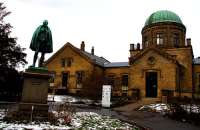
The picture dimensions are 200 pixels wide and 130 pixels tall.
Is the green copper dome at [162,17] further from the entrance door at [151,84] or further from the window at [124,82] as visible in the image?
the entrance door at [151,84]

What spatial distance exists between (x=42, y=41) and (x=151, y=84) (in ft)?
93.3

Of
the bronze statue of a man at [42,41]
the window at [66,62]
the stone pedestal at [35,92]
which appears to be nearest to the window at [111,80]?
the window at [66,62]

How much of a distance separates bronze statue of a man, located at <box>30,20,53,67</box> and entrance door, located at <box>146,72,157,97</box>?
27802mm

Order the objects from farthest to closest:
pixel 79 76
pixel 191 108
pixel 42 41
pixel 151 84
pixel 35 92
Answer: pixel 79 76
pixel 151 84
pixel 191 108
pixel 42 41
pixel 35 92

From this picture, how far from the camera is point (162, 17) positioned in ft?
159

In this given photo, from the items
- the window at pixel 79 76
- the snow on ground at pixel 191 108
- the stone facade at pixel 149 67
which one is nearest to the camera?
the snow on ground at pixel 191 108

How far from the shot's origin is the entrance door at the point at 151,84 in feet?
135

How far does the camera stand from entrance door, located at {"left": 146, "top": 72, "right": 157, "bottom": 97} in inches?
1622

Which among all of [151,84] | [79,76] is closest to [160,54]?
[151,84]

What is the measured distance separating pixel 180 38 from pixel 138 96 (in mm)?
14575

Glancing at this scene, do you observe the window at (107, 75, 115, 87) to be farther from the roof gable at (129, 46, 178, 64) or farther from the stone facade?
the roof gable at (129, 46, 178, 64)

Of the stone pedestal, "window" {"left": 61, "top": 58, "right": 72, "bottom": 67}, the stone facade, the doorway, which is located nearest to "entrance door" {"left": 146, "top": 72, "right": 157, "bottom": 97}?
the stone facade

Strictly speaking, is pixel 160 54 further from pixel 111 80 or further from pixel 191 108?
pixel 191 108

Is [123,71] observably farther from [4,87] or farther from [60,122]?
[60,122]
